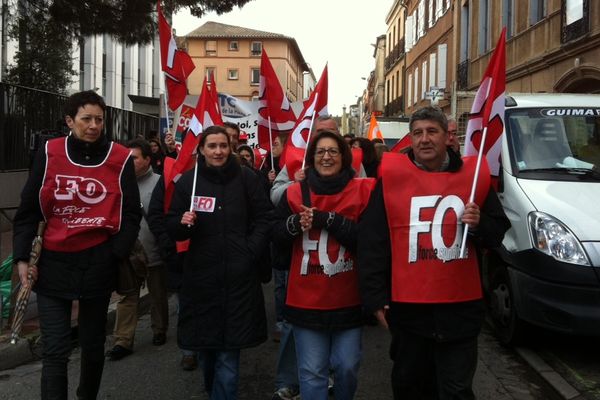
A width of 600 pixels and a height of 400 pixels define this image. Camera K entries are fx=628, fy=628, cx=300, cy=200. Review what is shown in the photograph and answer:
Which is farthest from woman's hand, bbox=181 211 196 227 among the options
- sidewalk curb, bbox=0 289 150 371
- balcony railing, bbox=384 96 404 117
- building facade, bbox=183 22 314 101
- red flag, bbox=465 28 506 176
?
building facade, bbox=183 22 314 101

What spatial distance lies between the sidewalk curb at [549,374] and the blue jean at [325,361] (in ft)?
6.08

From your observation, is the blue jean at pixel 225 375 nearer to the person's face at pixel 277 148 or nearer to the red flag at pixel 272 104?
the person's face at pixel 277 148

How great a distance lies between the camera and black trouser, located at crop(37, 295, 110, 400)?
355 cm

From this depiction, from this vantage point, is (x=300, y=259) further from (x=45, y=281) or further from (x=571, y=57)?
(x=571, y=57)

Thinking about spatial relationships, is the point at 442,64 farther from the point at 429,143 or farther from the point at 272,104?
the point at 429,143

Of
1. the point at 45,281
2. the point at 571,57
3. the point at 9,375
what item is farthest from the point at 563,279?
the point at 571,57

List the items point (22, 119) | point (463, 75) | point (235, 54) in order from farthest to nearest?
point (235, 54)
point (463, 75)
point (22, 119)

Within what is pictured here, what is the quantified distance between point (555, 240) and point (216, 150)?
8.45 feet

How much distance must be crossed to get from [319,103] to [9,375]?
3264 mm

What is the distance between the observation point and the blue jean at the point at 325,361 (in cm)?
339

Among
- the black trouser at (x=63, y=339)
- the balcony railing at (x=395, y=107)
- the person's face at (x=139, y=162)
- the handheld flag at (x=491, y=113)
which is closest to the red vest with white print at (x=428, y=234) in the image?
the handheld flag at (x=491, y=113)

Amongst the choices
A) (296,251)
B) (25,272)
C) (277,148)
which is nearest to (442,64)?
(277,148)

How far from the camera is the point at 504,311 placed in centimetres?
542

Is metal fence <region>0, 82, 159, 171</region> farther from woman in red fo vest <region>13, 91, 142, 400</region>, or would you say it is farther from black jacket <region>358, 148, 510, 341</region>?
black jacket <region>358, 148, 510, 341</region>
